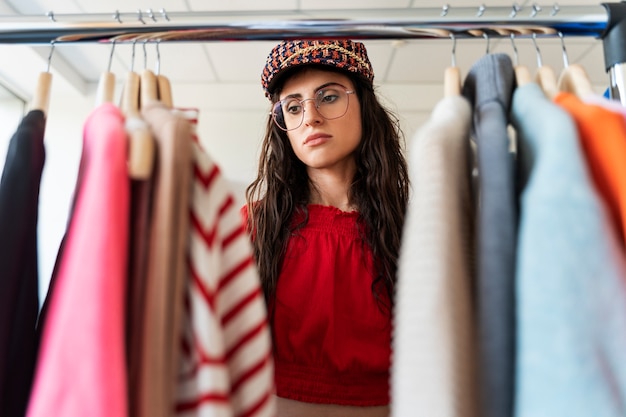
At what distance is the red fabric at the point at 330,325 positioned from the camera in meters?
0.75

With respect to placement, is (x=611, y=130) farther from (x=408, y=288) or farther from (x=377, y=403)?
(x=377, y=403)

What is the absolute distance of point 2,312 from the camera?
358mm

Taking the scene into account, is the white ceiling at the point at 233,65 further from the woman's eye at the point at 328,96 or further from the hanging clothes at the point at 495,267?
the hanging clothes at the point at 495,267

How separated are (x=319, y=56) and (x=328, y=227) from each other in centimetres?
32

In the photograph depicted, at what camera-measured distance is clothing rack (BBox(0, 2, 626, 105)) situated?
54 centimetres

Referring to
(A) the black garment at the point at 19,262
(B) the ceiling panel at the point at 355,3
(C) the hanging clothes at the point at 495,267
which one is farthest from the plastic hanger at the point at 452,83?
(B) the ceiling panel at the point at 355,3

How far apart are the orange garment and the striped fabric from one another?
0.27m

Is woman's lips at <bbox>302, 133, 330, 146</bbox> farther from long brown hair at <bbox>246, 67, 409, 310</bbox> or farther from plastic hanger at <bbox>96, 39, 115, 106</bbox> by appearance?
plastic hanger at <bbox>96, 39, 115, 106</bbox>

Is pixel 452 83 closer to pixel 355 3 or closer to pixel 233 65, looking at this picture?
pixel 355 3

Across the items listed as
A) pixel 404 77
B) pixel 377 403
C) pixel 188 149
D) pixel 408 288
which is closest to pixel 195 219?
pixel 188 149

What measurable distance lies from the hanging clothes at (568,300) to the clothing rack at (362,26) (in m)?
0.29

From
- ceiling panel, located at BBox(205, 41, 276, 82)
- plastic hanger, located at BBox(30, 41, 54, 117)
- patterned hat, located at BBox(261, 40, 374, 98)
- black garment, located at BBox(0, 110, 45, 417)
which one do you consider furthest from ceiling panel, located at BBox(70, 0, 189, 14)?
black garment, located at BBox(0, 110, 45, 417)

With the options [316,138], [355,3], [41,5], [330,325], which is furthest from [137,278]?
[41,5]

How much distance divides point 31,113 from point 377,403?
2.10 feet
